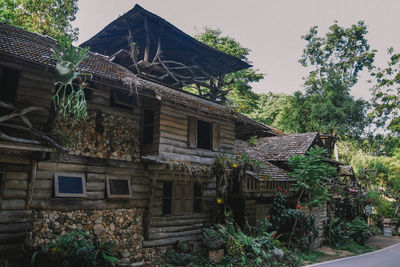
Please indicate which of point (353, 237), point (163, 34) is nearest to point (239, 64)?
point (163, 34)

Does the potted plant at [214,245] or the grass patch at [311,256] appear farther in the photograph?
the grass patch at [311,256]

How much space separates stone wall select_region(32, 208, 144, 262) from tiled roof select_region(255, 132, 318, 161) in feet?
35.0

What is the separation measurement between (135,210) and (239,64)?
36.6 ft

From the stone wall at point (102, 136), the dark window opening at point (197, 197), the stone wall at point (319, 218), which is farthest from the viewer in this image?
the stone wall at point (319, 218)

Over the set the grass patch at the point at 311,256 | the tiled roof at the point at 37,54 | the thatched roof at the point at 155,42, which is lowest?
the grass patch at the point at 311,256

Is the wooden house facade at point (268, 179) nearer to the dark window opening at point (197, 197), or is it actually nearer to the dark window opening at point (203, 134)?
the dark window opening at point (197, 197)

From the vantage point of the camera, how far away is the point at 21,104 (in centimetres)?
845

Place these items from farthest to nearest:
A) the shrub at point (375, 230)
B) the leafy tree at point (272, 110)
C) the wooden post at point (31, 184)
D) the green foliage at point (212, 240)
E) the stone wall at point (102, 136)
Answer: the leafy tree at point (272, 110), the shrub at point (375, 230), the green foliage at point (212, 240), the stone wall at point (102, 136), the wooden post at point (31, 184)

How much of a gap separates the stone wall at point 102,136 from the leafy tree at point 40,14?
43.6 feet

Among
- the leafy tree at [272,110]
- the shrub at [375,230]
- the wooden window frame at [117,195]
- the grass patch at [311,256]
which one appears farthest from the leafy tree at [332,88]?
the wooden window frame at [117,195]

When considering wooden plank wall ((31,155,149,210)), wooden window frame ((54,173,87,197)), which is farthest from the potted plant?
wooden window frame ((54,173,87,197))

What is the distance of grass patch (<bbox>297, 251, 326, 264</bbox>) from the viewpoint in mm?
13578

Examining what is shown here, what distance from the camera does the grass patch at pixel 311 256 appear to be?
535 inches

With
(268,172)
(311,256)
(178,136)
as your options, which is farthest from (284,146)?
(178,136)
